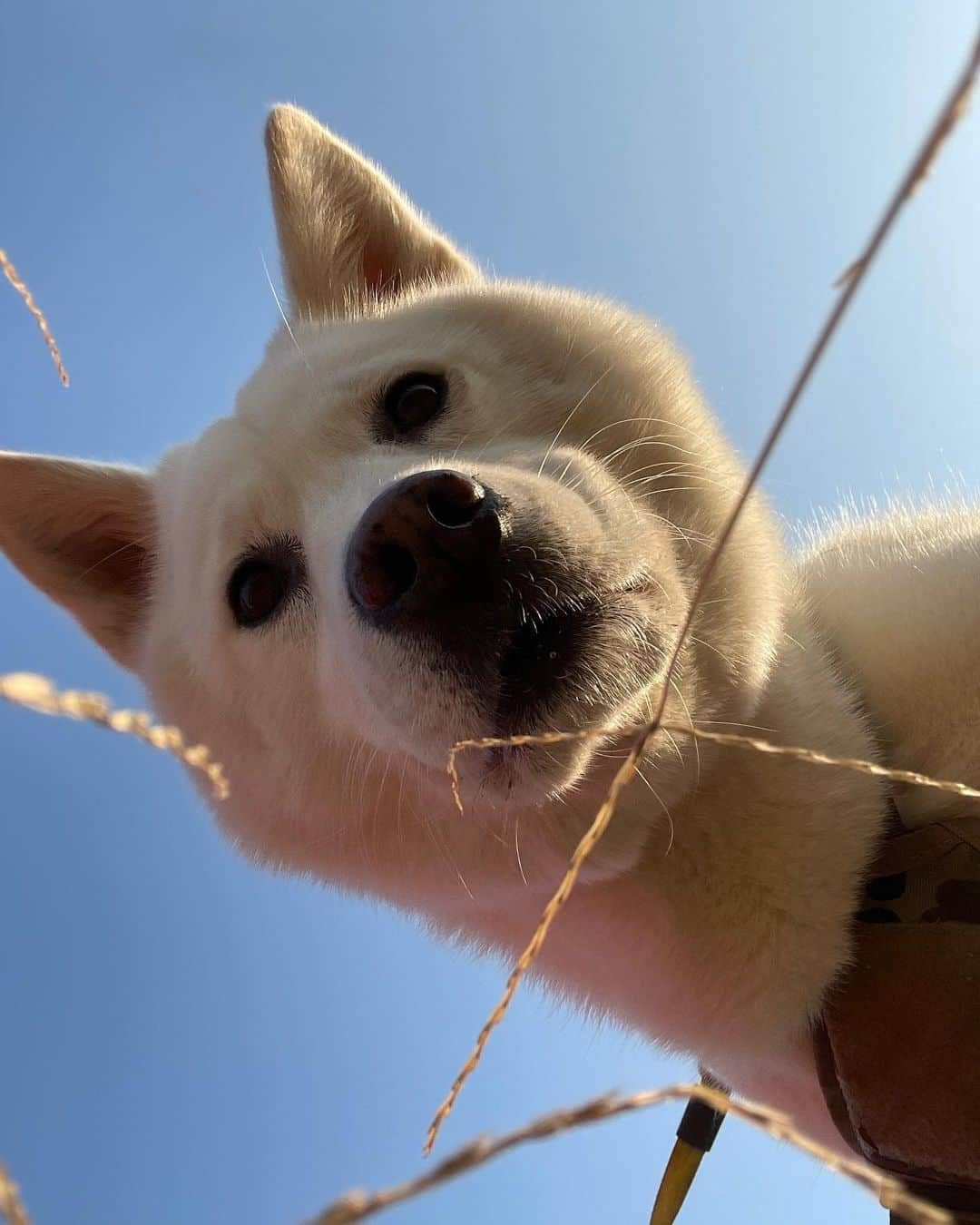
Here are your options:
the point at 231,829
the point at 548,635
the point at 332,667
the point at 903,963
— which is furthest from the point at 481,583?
the point at 231,829

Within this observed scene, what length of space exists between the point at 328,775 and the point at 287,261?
152 centimetres

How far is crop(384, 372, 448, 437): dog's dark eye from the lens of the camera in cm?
191

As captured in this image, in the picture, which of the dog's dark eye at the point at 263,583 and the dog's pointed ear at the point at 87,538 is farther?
the dog's pointed ear at the point at 87,538

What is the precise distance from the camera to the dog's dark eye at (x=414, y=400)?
191cm

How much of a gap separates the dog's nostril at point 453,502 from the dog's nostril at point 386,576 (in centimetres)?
8

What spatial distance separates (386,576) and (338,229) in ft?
5.31

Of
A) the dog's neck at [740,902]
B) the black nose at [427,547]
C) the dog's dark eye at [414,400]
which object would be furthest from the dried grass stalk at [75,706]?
the dog's dark eye at [414,400]

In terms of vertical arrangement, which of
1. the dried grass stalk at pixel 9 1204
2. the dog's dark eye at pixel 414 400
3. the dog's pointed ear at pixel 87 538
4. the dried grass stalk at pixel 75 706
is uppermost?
the dog's dark eye at pixel 414 400

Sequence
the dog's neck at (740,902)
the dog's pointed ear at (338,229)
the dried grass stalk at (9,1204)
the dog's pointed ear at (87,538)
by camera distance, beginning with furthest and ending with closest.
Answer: the dog's pointed ear at (338,229) < the dog's pointed ear at (87,538) < the dog's neck at (740,902) < the dried grass stalk at (9,1204)

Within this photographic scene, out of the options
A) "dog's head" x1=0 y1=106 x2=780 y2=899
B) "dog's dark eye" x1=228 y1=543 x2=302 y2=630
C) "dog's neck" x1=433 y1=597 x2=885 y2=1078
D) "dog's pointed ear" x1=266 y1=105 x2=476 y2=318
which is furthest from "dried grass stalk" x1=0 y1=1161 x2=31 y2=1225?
"dog's pointed ear" x1=266 y1=105 x2=476 y2=318

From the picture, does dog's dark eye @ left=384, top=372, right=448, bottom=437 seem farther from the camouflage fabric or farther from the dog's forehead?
the camouflage fabric

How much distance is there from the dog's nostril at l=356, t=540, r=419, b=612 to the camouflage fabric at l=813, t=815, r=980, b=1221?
107 centimetres

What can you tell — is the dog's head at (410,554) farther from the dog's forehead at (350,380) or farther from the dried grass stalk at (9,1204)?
the dried grass stalk at (9,1204)

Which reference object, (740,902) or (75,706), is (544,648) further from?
(75,706)
